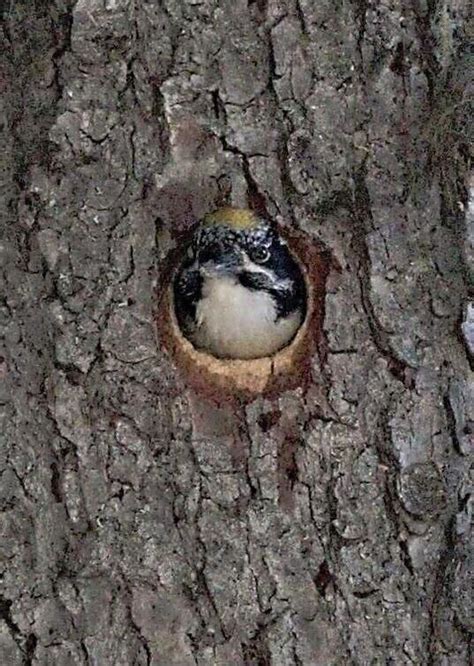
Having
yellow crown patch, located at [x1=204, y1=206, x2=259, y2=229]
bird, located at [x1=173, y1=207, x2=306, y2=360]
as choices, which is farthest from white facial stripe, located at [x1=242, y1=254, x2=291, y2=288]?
yellow crown patch, located at [x1=204, y1=206, x2=259, y2=229]

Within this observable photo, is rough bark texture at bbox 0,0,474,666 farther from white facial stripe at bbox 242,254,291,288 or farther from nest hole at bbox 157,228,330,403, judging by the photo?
white facial stripe at bbox 242,254,291,288

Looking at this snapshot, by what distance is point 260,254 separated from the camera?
2.69 m

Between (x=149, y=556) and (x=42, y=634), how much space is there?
0.27 meters

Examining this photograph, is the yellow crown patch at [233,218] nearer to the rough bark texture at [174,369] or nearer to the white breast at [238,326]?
the rough bark texture at [174,369]

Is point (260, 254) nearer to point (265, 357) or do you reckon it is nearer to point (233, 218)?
point (233, 218)

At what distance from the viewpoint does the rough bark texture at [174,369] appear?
8.42 feet

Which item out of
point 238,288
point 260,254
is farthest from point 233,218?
point 238,288

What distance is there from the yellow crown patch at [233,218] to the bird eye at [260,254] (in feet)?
0.23

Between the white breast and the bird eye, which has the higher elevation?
the bird eye

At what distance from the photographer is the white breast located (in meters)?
2.74

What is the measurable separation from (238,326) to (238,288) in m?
0.09

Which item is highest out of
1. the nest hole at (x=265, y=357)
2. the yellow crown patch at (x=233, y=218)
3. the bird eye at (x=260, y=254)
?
the yellow crown patch at (x=233, y=218)

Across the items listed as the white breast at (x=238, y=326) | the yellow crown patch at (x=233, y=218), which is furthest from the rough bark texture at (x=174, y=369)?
the white breast at (x=238, y=326)

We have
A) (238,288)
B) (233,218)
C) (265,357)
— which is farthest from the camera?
(238,288)
